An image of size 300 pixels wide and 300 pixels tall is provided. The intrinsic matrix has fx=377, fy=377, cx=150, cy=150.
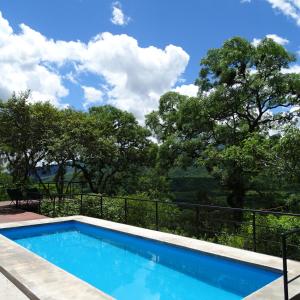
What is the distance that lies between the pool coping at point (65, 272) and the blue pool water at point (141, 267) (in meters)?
0.21

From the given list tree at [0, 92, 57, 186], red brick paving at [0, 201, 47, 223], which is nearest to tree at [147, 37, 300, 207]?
tree at [0, 92, 57, 186]

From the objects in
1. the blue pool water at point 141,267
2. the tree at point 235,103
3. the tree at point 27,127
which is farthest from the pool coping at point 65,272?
the tree at point 235,103

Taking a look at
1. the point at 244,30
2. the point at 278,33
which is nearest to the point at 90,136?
the point at 244,30

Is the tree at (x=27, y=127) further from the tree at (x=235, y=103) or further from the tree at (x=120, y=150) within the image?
the tree at (x=120, y=150)

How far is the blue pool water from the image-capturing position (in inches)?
243

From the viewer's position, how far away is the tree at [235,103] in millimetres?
17125

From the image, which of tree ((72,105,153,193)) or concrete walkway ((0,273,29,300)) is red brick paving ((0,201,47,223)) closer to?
concrete walkway ((0,273,29,300))

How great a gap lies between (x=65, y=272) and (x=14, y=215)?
27.3 ft

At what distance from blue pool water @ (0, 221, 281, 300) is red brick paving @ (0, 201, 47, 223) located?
84.8 inches

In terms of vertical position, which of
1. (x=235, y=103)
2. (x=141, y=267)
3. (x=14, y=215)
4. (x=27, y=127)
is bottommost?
(x=141, y=267)

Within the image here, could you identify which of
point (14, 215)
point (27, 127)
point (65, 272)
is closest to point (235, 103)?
point (27, 127)

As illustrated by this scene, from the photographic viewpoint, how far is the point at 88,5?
42.2ft

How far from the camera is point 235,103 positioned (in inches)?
688

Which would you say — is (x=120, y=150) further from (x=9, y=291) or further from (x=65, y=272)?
(x=9, y=291)
